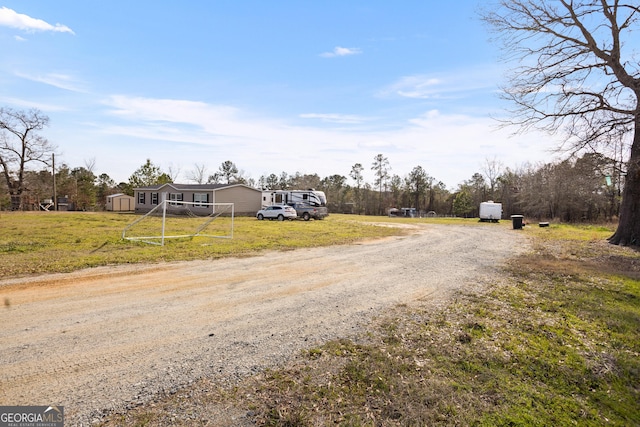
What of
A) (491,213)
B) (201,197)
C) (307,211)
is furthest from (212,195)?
(491,213)

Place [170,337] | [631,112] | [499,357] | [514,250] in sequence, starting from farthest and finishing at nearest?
[514,250], [631,112], [170,337], [499,357]

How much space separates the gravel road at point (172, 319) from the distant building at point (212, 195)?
76.0ft

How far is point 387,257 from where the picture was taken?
36.7ft

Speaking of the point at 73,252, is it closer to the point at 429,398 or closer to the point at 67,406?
the point at 67,406

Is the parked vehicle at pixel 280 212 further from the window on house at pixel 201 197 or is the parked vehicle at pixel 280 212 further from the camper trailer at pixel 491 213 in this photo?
the camper trailer at pixel 491 213

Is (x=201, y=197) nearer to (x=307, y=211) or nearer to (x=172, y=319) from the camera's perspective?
(x=307, y=211)

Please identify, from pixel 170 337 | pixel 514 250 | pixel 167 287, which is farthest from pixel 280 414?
pixel 514 250

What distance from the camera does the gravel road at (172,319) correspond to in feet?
10.7

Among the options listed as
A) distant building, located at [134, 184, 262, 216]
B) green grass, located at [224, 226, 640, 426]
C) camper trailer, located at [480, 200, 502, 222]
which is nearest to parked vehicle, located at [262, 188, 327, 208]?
distant building, located at [134, 184, 262, 216]

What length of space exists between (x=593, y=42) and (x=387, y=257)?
1180 cm

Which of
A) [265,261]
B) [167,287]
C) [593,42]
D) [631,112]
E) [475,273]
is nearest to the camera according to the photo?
[167,287]

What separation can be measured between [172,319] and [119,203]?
45.1 meters

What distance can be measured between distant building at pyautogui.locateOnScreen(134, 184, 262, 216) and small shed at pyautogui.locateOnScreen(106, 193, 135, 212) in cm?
907

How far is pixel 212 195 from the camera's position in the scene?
31438mm
